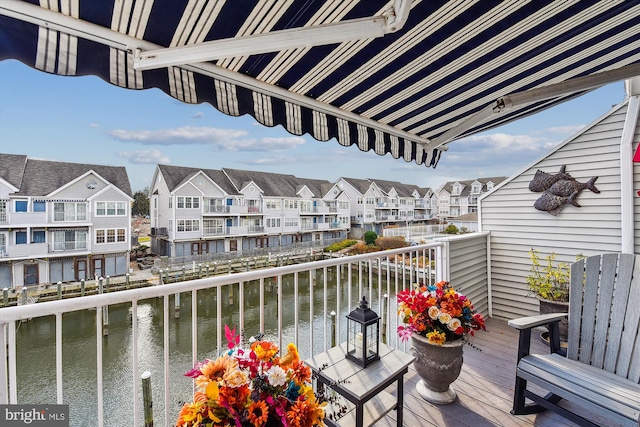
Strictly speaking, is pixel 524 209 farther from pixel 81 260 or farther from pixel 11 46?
pixel 81 260

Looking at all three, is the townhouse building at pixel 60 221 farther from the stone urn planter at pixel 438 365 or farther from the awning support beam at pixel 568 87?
the awning support beam at pixel 568 87

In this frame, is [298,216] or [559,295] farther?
[298,216]

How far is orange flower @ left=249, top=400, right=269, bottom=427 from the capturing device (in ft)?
2.92

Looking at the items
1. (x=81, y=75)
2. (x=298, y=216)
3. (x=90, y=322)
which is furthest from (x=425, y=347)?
(x=298, y=216)

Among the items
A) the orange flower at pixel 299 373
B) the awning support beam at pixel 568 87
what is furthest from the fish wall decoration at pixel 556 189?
the orange flower at pixel 299 373

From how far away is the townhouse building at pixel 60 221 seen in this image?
1073 centimetres

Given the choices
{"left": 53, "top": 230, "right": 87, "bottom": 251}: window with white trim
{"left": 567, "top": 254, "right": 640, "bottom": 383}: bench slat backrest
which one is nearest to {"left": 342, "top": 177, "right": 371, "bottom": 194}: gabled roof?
{"left": 53, "top": 230, "right": 87, "bottom": 251}: window with white trim

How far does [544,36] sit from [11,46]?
116 inches

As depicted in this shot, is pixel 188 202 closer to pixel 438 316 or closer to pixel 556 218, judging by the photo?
pixel 556 218

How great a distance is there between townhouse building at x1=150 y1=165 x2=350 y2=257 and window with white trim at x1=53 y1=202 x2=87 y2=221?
4577mm

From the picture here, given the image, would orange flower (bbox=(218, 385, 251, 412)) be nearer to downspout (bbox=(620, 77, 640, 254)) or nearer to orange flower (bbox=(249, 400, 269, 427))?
orange flower (bbox=(249, 400, 269, 427))

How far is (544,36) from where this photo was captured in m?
1.93

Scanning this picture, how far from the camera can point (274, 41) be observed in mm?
1419

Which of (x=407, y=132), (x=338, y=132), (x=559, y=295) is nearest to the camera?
(x=338, y=132)
